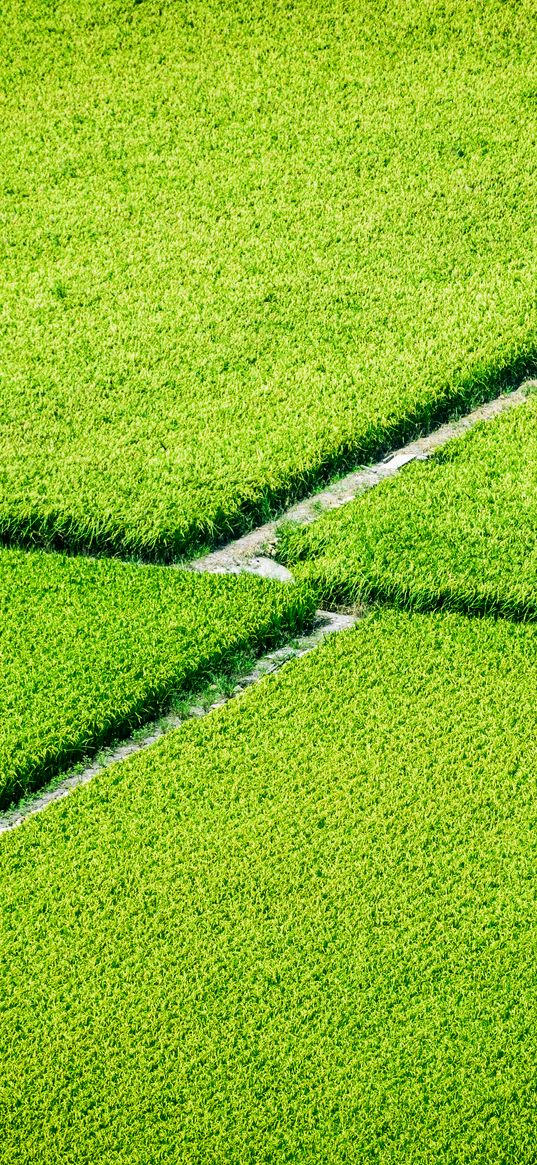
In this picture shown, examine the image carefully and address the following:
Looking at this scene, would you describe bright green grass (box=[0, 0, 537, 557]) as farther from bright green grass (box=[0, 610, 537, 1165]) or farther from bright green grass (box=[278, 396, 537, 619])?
bright green grass (box=[0, 610, 537, 1165])

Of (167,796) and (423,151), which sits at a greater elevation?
(423,151)

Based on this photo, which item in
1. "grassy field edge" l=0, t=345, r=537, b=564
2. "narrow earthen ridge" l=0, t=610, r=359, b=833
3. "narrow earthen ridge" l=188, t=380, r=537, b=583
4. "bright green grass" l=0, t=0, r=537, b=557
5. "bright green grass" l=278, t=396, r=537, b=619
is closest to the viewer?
"narrow earthen ridge" l=0, t=610, r=359, b=833

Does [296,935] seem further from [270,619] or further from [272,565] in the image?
[272,565]

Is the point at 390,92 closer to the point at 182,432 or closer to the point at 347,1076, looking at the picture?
the point at 182,432

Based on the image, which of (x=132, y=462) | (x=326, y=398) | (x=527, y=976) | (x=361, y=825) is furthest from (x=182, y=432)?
(x=527, y=976)

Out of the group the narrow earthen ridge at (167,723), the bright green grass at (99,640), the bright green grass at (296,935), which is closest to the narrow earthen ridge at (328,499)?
the bright green grass at (99,640)

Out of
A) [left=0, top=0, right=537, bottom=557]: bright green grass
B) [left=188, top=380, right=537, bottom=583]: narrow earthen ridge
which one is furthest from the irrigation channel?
[left=0, top=0, right=537, bottom=557]: bright green grass

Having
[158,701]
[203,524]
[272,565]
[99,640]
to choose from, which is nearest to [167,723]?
[158,701]
